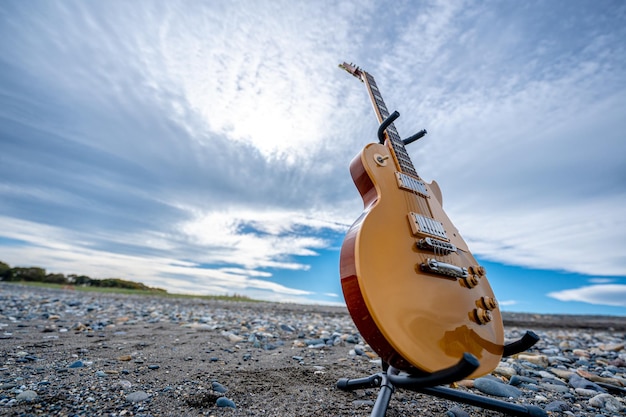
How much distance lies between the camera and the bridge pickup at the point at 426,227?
7.17 ft

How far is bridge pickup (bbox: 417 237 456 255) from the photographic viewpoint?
6.94ft

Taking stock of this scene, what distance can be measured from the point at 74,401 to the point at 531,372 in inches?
182

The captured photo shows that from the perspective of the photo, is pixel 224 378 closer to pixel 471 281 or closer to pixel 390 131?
pixel 471 281

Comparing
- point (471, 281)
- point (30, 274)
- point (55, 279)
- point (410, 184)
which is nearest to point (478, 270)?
point (471, 281)

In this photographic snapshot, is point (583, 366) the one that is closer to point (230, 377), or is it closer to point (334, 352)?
point (334, 352)

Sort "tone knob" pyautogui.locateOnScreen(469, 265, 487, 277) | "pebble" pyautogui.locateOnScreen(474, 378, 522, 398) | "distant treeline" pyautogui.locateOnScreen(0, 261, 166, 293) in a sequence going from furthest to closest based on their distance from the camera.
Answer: "distant treeline" pyautogui.locateOnScreen(0, 261, 166, 293), "pebble" pyautogui.locateOnScreen(474, 378, 522, 398), "tone knob" pyautogui.locateOnScreen(469, 265, 487, 277)

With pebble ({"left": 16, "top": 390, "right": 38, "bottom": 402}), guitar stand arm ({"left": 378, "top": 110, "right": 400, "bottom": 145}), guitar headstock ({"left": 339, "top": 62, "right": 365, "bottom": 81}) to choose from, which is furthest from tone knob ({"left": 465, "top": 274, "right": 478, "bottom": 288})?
guitar headstock ({"left": 339, "top": 62, "right": 365, "bottom": 81})

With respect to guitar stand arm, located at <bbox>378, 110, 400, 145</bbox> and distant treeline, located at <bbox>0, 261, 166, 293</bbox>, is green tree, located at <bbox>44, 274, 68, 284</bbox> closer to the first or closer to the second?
distant treeline, located at <bbox>0, 261, 166, 293</bbox>

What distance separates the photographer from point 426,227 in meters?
2.28

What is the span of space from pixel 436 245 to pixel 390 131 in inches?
64.3

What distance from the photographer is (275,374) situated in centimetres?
309

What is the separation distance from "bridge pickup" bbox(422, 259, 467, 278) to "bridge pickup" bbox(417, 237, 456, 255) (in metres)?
0.11

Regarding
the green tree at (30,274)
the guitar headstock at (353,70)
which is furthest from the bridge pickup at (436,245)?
the green tree at (30,274)

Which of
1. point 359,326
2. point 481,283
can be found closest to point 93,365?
point 359,326
